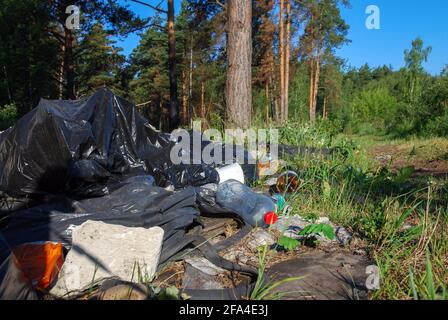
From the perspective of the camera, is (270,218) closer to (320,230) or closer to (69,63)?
(320,230)

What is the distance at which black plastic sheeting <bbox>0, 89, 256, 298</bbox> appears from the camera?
201 centimetres

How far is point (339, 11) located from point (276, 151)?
918 inches

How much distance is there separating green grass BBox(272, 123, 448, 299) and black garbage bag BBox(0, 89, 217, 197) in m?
0.97

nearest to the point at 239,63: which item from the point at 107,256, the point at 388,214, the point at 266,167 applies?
the point at 266,167

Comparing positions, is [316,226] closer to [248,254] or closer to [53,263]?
[248,254]

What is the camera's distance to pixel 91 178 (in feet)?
7.64

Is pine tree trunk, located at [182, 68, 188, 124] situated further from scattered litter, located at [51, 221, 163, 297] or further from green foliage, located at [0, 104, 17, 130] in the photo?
scattered litter, located at [51, 221, 163, 297]

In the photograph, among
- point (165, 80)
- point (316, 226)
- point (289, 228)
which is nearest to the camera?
point (316, 226)

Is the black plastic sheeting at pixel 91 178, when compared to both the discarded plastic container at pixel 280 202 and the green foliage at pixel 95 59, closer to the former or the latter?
the discarded plastic container at pixel 280 202

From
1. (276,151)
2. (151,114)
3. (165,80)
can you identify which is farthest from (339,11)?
(276,151)

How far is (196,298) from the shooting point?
1.56m

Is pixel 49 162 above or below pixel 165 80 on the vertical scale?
below

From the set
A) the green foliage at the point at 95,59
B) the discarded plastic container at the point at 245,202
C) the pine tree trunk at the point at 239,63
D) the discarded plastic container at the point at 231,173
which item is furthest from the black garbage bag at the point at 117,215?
the green foliage at the point at 95,59
